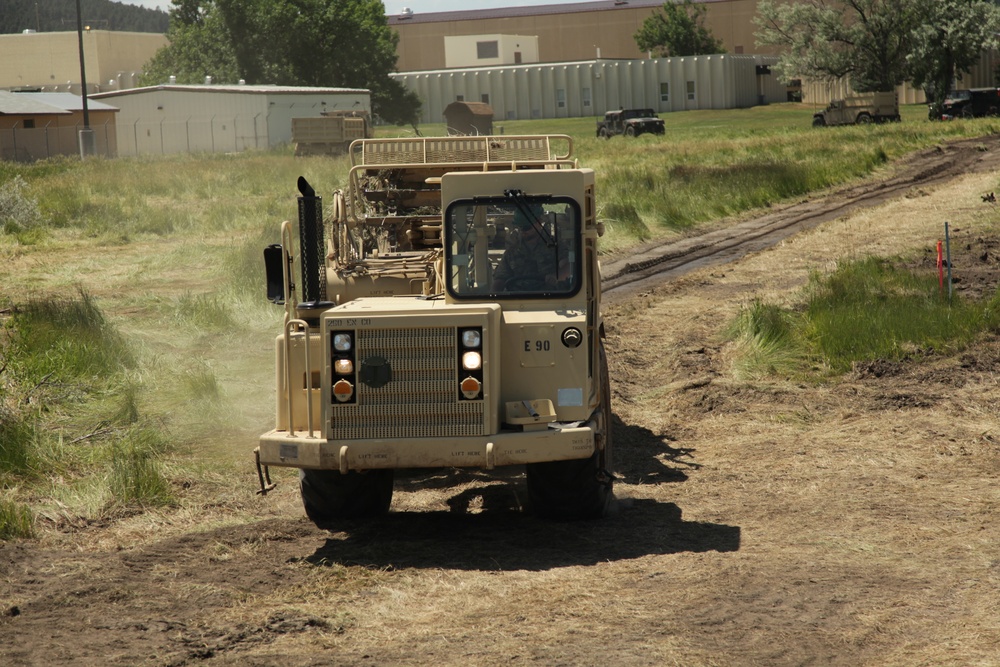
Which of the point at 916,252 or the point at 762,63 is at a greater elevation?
the point at 762,63

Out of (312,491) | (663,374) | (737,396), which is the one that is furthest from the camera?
(663,374)

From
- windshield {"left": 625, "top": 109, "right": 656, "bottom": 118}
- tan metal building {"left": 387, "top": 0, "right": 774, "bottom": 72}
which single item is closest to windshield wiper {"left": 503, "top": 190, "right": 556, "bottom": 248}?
windshield {"left": 625, "top": 109, "right": 656, "bottom": 118}

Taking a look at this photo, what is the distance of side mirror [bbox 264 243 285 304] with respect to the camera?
25.8 feet

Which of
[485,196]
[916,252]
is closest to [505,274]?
[485,196]

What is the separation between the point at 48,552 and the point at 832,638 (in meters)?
4.82

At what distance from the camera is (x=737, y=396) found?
38.3 ft

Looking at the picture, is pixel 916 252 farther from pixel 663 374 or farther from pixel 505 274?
pixel 505 274

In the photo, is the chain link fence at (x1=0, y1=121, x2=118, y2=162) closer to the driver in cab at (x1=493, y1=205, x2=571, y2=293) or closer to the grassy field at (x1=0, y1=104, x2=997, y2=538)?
the grassy field at (x1=0, y1=104, x2=997, y2=538)

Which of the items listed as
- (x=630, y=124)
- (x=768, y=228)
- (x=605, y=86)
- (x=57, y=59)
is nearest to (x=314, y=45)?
(x=605, y=86)

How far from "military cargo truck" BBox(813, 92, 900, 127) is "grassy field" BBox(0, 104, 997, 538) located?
12752mm

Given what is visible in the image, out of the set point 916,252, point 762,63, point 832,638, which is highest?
point 762,63

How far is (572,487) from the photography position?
8031 mm

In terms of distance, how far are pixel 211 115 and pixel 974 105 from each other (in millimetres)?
40398

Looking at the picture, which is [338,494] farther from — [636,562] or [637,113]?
[637,113]
